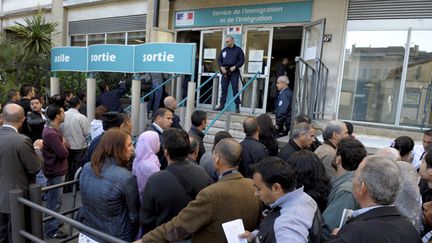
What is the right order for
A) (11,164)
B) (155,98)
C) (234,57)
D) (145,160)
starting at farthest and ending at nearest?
1. (155,98)
2. (234,57)
3. (11,164)
4. (145,160)

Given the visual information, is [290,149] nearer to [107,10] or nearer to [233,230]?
[233,230]

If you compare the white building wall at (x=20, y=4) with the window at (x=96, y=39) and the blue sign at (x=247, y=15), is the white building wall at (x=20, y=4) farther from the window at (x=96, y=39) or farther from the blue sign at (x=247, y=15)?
the blue sign at (x=247, y=15)

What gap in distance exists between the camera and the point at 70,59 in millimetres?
7227

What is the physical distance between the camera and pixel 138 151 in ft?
9.95

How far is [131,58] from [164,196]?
4133 mm

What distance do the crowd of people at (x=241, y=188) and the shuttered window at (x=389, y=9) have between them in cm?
413

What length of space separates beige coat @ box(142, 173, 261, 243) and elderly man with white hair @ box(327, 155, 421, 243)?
65 centimetres

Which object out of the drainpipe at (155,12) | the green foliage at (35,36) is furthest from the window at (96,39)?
the drainpipe at (155,12)

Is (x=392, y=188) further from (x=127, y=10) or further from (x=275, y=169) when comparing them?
(x=127, y=10)

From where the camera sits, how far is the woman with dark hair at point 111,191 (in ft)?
7.92

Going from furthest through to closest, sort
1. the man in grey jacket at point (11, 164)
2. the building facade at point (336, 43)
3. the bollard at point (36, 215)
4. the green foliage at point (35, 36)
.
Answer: the green foliage at point (35, 36) → the building facade at point (336, 43) → the man in grey jacket at point (11, 164) → the bollard at point (36, 215)

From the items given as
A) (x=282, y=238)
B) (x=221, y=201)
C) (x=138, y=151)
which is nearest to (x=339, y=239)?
(x=282, y=238)

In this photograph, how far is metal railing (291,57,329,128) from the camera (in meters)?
5.64

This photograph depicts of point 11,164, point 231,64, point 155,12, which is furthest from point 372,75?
point 11,164
